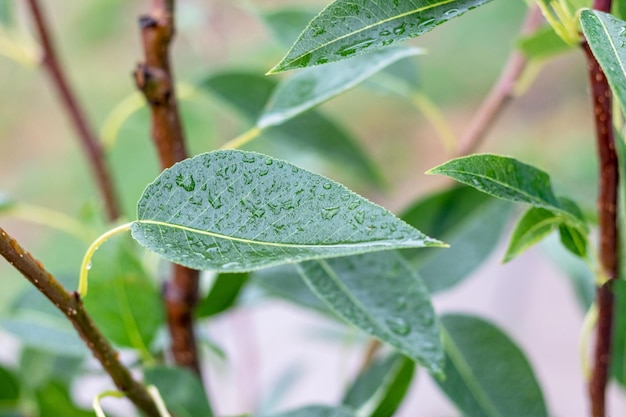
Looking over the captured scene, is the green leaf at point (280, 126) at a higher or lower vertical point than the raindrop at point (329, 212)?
higher

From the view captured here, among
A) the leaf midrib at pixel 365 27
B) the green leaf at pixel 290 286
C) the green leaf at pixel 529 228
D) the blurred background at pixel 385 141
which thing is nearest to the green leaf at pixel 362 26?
the leaf midrib at pixel 365 27

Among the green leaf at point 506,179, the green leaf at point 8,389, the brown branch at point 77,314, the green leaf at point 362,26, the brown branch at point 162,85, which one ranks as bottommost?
the green leaf at point 506,179

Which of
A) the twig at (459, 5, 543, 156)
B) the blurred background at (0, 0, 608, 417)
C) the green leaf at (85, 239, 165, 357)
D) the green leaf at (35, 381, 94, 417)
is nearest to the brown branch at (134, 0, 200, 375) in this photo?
the green leaf at (85, 239, 165, 357)

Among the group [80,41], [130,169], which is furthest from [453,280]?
[80,41]

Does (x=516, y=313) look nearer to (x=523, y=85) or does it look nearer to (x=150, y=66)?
(x=523, y=85)

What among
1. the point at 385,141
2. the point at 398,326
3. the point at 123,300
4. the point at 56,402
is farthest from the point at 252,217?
the point at 385,141

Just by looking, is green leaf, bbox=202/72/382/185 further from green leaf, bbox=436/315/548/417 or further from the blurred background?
the blurred background

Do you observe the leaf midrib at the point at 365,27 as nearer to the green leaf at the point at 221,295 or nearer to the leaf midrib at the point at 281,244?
the leaf midrib at the point at 281,244
